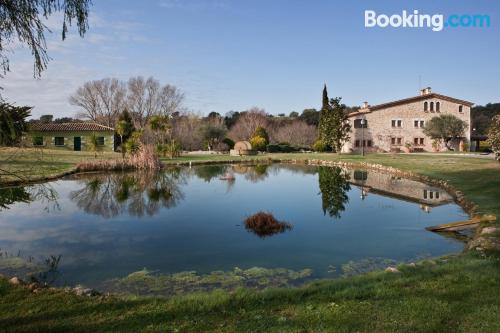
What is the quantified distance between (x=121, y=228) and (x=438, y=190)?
13.7 metres

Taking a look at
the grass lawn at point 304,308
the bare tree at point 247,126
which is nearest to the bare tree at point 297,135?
the bare tree at point 247,126

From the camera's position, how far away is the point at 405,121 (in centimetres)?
4675

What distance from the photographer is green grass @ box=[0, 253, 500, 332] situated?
4.46 metres

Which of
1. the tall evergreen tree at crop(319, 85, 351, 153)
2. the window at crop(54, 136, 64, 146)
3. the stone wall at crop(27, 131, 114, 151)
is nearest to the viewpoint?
the tall evergreen tree at crop(319, 85, 351, 153)

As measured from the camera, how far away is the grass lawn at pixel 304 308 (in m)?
4.46

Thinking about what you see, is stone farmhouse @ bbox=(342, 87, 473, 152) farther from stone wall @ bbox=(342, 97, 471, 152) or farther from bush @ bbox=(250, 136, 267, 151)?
bush @ bbox=(250, 136, 267, 151)

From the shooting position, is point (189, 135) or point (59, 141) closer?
point (59, 141)

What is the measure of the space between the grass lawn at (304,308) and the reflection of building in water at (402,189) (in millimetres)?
8463

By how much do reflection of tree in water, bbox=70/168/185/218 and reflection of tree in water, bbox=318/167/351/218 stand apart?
5663mm

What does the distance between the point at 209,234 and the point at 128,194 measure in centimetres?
761

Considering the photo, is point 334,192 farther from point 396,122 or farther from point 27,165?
point 396,122

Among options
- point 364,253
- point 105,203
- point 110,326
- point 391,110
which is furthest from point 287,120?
point 110,326

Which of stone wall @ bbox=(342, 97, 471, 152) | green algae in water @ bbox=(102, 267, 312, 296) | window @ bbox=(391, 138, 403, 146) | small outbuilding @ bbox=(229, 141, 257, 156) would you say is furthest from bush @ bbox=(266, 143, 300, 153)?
green algae in water @ bbox=(102, 267, 312, 296)

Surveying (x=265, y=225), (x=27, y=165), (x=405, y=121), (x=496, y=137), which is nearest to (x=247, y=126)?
(x=405, y=121)
